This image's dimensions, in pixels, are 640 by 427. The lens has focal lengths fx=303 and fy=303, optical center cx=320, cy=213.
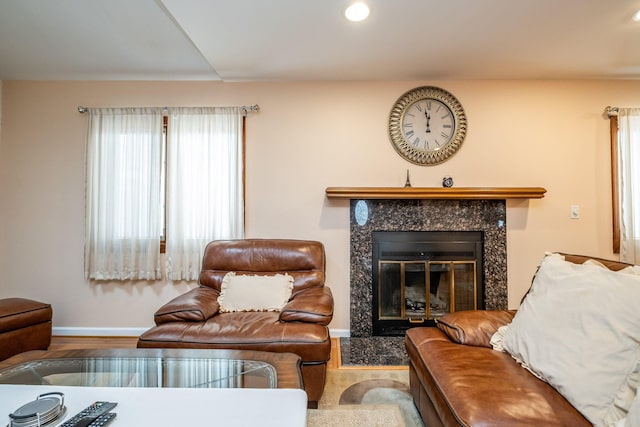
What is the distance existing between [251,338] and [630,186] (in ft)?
11.4

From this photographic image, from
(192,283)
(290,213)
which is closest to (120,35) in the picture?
(290,213)

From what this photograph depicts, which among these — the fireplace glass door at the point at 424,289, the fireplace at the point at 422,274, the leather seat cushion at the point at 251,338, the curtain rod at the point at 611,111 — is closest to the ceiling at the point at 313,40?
the curtain rod at the point at 611,111

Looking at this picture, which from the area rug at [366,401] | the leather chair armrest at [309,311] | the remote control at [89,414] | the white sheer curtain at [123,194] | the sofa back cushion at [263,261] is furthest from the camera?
the white sheer curtain at [123,194]

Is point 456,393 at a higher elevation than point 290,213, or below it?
below

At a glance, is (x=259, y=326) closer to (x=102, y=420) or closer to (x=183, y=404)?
(x=183, y=404)

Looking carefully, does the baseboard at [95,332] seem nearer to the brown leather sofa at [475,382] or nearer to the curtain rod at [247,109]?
the curtain rod at [247,109]

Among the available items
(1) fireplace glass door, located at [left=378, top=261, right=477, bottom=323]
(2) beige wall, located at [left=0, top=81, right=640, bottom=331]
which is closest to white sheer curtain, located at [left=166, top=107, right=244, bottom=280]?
(2) beige wall, located at [left=0, top=81, right=640, bottom=331]

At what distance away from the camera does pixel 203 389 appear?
1178mm

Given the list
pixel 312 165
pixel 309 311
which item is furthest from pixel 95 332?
pixel 312 165

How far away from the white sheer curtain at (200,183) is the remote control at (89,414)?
6.04ft

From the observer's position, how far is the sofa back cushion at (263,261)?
2.43 m

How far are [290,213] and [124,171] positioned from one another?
1604mm

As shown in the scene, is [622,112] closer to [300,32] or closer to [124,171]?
[300,32]

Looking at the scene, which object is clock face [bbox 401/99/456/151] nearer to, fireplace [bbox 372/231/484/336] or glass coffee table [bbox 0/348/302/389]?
fireplace [bbox 372/231/484/336]
